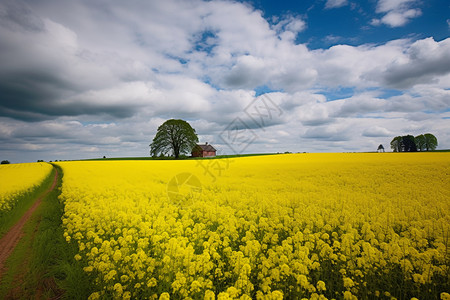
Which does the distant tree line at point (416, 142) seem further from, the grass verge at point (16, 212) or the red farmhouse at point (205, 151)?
the grass verge at point (16, 212)

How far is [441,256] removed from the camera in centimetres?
439

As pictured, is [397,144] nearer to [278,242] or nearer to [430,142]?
[430,142]

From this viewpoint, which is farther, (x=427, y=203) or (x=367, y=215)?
(x=427, y=203)

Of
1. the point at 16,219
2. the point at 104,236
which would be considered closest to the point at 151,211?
the point at 104,236

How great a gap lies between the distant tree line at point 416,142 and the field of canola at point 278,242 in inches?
2671

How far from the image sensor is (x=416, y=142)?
69.1 m

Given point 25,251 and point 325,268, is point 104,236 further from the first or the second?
point 325,268

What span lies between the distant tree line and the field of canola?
6785 centimetres

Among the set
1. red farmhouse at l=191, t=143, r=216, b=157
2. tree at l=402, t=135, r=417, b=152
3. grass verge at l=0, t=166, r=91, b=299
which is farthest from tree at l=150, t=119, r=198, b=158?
tree at l=402, t=135, r=417, b=152

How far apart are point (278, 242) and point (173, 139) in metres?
44.8

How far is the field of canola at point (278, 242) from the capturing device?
413 cm

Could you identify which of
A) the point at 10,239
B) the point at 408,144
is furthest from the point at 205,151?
the point at 408,144

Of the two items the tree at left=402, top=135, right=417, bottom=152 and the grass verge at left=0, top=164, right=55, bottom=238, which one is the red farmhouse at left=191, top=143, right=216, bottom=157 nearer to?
the grass verge at left=0, top=164, right=55, bottom=238

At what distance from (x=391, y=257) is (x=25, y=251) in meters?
10.6
